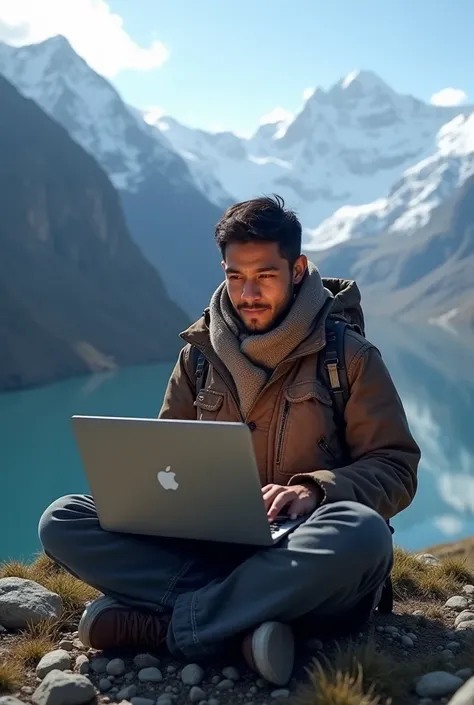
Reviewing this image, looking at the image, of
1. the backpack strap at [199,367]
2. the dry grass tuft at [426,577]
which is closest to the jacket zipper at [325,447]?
the backpack strap at [199,367]

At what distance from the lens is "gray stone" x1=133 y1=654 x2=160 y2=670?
3.54 metres

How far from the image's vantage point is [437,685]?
3037 mm

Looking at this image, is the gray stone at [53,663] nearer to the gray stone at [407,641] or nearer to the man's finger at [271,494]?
the man's finger at [271,494]

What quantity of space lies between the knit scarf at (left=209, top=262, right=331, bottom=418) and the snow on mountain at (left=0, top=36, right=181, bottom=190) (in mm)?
182111

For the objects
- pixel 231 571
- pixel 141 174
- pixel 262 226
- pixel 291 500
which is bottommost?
pixel 231 571

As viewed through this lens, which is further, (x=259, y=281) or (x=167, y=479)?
(x=259, y=281)

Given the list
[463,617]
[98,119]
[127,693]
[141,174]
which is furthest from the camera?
[98,119]

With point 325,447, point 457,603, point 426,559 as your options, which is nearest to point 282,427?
point 325,447

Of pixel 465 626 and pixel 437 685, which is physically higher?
pixel 437 685

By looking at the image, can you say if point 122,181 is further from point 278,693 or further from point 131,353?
point 278,693

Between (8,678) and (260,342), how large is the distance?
1809mm

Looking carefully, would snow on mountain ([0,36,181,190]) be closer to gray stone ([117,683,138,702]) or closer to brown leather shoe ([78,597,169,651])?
brown leather shoe ([78,597,169,651])

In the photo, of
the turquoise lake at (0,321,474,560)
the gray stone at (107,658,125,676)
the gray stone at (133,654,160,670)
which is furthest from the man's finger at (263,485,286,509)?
the turquoise lake at (0,321,474,560)

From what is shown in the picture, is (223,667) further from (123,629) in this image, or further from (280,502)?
(280,502)
